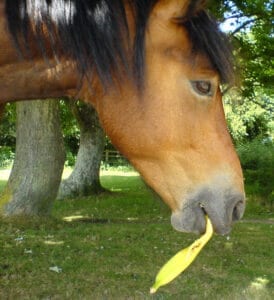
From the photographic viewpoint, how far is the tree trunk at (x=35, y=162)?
9.14 meters

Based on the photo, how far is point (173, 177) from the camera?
279 centimetres

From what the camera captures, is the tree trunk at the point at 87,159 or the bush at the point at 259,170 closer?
the bush at the point at 259,170

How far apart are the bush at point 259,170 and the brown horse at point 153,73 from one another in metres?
11.6

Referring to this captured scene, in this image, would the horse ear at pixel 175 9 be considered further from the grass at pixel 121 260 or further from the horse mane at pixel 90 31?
the grass at pixel 121 260

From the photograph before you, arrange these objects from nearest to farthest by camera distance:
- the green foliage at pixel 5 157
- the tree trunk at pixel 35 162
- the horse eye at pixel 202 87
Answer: the horse eye at pixel 202 87 → the tree trunk at pixel 35 162 → the green foliage at pixel 5 157

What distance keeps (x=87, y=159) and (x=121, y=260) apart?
964cm

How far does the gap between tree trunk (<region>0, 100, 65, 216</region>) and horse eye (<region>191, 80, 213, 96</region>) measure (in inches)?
266

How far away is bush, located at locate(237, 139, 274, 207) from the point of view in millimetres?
14352

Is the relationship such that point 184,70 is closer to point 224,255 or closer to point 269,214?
point 224,255

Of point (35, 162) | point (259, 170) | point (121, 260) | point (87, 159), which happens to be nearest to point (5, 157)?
point (87, 159)

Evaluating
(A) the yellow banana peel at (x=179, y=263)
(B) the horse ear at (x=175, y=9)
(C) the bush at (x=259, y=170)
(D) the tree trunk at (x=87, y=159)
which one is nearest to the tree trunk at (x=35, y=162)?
(D) the tree trunk at (x=87, y=159)

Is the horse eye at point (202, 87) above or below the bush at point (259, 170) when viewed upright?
above

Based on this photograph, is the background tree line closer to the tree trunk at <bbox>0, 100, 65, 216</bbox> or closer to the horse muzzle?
the tree trunk at <bbox>0, 100, 65, 216</bbox>

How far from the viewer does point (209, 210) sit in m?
2.76
